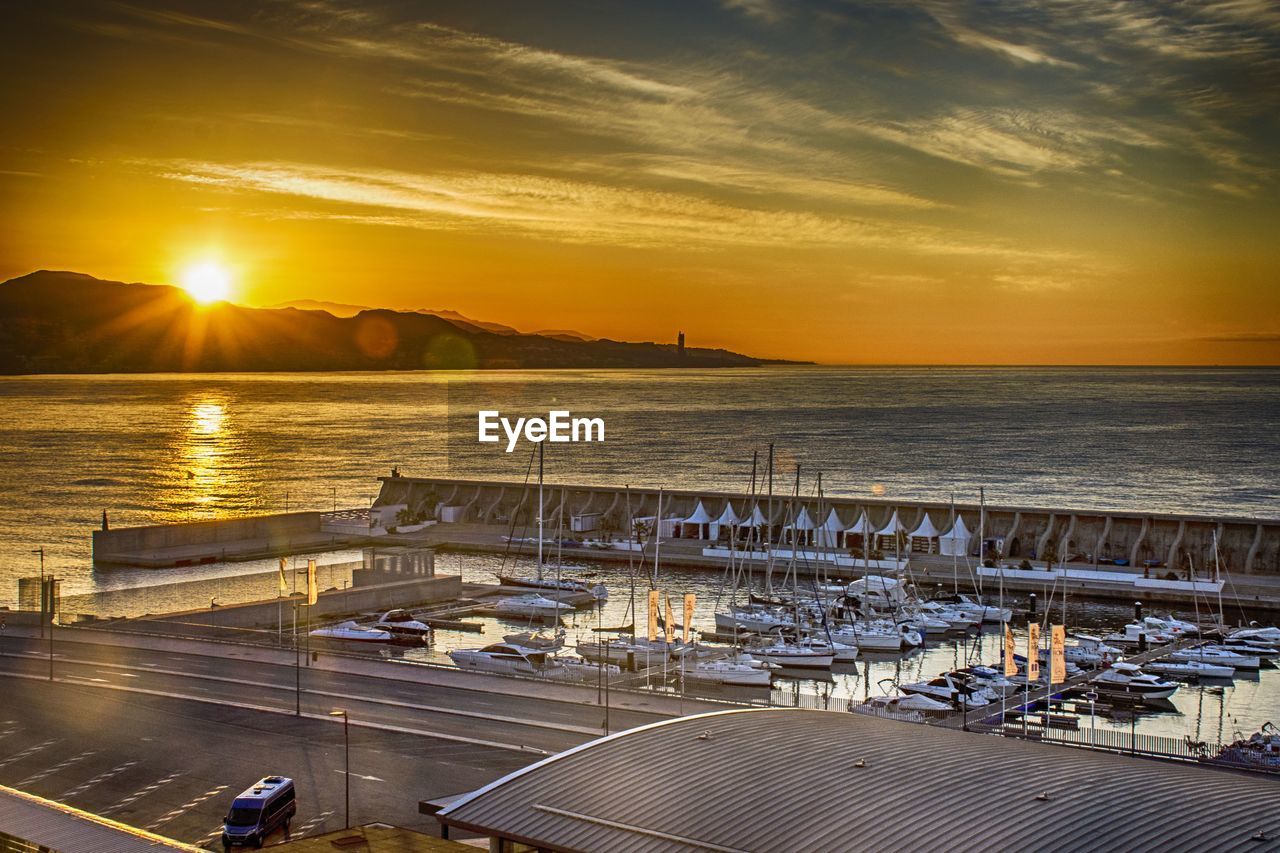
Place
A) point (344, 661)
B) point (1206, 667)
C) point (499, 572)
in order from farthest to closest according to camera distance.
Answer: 1. point (499, 572)
2. point (1206, 667)
3. point (344, 661)

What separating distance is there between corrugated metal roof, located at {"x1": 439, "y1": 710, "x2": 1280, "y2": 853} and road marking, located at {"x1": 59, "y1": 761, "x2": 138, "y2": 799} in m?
12.8

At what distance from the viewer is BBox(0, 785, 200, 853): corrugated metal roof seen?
61.0 ft

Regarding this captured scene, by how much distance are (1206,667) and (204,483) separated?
119078 millimetres

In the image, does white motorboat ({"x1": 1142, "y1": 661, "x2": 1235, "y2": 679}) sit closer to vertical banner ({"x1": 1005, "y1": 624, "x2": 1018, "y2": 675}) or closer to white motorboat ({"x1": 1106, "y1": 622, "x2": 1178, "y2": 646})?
white motorboat ({"x1": 1106, "y1": 622, "x2": 1178, "y2": 646})

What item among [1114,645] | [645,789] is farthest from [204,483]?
[645,789]

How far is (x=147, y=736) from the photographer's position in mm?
31703

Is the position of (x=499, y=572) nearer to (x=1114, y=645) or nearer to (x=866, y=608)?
(x=866, y=608)

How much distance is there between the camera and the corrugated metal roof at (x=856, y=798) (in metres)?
15.9

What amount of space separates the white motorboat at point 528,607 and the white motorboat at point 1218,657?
2628 centimetres

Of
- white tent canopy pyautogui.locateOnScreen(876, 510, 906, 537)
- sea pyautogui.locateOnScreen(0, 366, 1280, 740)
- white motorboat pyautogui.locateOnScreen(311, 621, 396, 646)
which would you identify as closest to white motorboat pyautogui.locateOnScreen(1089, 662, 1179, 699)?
sea pyautogui.locateOnScreen(0, 366, 1280, 740)

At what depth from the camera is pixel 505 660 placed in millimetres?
46375

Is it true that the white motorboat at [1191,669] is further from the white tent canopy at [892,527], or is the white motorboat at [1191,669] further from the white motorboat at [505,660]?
Result: the white tent canopy at [892,527]

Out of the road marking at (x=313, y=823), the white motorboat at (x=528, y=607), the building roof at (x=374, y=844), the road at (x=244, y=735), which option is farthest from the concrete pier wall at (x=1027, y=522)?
the building roof at (x=374, y=844)

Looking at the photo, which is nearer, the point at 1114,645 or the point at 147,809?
the point at 147,809
